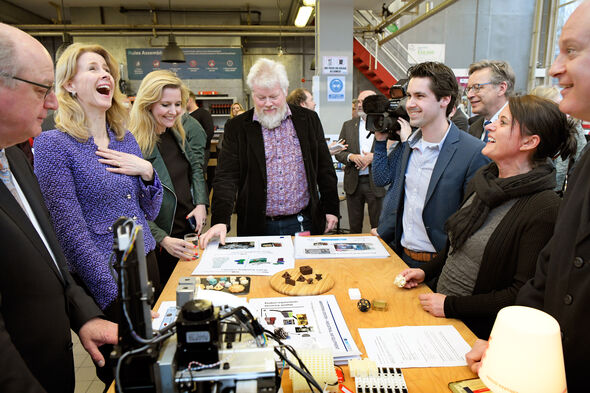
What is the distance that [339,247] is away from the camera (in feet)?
6.46

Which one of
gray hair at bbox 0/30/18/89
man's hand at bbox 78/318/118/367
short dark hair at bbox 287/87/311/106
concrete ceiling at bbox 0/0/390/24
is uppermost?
concrete ceiling at bbox 0/0/390/24

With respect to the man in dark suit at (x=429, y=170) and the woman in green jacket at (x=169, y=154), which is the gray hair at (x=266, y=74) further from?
the man in dark suit at (x=429, y=170)

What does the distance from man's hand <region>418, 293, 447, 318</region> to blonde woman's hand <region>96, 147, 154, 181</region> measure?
1.26 metres

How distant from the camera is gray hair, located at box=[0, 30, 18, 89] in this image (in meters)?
0.93

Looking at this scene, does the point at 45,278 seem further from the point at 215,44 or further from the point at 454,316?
the point at 215,44

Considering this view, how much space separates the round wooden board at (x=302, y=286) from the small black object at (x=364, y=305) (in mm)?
162

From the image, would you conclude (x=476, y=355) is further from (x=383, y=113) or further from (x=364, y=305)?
(x=383, y=113)

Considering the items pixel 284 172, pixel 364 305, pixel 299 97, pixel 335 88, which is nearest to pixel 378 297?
pixel 364 305

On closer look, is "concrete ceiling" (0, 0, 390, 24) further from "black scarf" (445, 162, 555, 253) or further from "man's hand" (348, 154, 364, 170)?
"black scarf" (445, 162, 555, 253)

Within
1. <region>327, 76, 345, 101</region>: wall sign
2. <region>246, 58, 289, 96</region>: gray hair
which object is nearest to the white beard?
<region>246, 58, 289, 96</region>: gray hair

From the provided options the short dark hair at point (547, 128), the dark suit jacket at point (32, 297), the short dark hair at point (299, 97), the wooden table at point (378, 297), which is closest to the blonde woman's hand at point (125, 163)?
the dark suit jacket at point (32, 297)

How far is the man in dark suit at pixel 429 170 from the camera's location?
1.83 meters

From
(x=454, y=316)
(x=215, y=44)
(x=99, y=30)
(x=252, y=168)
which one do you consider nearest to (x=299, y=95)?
(x=252, y=168)

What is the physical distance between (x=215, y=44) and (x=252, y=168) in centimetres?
894
